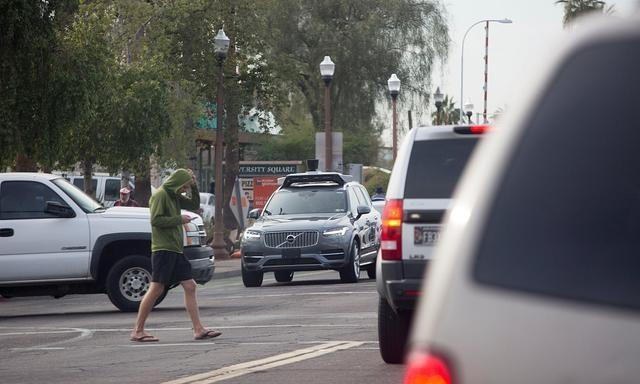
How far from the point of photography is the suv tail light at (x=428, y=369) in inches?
127

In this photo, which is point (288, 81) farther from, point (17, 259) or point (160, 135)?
point (17, 259)

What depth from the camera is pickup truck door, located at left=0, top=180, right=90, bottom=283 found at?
18922mm

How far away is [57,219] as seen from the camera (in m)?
19.1

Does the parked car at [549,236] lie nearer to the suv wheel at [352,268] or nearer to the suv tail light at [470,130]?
the suv tail light at [470,130]

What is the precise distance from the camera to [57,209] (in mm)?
18969

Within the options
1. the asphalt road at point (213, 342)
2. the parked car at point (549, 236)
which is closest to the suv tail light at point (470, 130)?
the asphalt road at point (213, 342)

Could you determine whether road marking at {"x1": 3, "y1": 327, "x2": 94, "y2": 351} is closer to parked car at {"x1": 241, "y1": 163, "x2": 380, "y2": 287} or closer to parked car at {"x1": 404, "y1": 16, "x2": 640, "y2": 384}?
parked car at {"x1": 241, "y1": 163, "x2": 380, "y2": 287}

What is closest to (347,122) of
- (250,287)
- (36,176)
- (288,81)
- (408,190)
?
(288,81)

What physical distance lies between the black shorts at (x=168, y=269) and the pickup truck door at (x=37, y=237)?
4.61 metres

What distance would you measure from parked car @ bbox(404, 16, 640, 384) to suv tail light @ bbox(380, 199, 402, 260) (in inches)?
286

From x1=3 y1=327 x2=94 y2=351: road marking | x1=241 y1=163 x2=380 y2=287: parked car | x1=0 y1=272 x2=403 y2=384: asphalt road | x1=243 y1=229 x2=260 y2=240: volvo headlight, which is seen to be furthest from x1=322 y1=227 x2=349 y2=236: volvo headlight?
x1=3 y1=327 x2=94 y2=351: road marking

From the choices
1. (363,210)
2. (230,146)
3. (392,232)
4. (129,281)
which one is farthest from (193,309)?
(230,146)

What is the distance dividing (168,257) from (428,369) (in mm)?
11486

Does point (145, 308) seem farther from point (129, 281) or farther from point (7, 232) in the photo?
point (7, 232)
